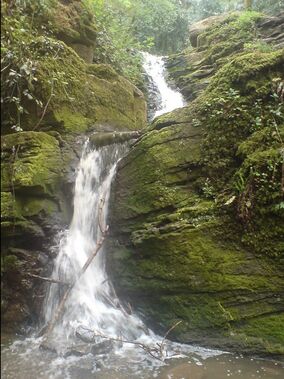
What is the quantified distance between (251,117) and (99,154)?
8.68ft

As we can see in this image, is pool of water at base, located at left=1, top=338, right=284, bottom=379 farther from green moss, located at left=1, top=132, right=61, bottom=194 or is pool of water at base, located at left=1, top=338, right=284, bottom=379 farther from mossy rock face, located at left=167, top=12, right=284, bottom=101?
mossy rock face, located at left=167, top=12, right=284, bottom=101

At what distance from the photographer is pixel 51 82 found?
6.05 meters

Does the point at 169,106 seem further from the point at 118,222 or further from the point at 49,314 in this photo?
the point at 49,314

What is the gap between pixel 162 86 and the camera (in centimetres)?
1245

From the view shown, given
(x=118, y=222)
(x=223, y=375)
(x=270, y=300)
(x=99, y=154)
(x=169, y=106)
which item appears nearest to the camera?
(x=223, y=375)

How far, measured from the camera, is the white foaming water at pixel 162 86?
11.2 meters

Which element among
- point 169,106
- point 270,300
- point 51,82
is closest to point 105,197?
point 51,82

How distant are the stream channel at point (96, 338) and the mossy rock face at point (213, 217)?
25cm

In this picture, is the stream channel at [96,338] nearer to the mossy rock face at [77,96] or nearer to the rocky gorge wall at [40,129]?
the rocky gorge wall at [40,129]

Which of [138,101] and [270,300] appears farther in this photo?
[138,101]

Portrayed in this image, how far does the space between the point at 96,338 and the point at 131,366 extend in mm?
698

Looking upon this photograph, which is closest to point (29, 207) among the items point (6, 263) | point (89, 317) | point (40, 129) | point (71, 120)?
point (40, 129)

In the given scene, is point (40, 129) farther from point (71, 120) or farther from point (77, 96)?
point (77, 96)

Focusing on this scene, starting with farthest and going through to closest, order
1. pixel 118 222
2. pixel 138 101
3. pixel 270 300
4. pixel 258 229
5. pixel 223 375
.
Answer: pixel 138 101
pixel 118 222
pixel 258 229
pixel 270 300
pixel 223 375
